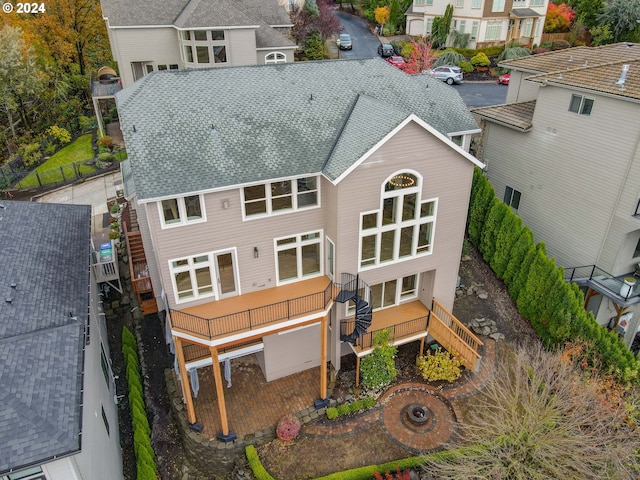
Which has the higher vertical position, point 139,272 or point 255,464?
point 139,272

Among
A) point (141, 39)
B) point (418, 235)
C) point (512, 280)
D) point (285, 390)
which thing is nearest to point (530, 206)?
point (512, 280)

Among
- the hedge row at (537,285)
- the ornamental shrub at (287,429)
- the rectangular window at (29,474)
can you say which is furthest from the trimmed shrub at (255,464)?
the hedge row at (537,285)

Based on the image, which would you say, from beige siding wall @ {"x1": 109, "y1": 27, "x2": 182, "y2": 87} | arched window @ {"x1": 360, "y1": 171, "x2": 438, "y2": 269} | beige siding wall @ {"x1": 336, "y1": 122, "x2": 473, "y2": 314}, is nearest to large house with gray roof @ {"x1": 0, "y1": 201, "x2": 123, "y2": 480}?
beige siding wall @ {"x1": 336, "y1": 122, "x2": 473, "y2": 314}

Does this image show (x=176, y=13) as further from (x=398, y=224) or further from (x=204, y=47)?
(x=398, y=224)

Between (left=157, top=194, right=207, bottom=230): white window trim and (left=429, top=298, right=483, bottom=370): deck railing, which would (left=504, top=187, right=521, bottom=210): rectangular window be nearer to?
(left=429, top=298, right=483, bottom=370): deck railing

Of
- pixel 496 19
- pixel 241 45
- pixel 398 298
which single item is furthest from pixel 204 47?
pixel 496 19

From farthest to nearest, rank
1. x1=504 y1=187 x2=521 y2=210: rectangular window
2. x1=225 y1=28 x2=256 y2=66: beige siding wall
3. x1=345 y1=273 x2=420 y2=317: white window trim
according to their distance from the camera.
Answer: x1=225 y1=28 x2=256 y2=66: beige siding wall < x1=504 y1=187 x2=521 y2=210: rectangular window < x1=345 y1=273 x2=420 y2=317: white window trim
